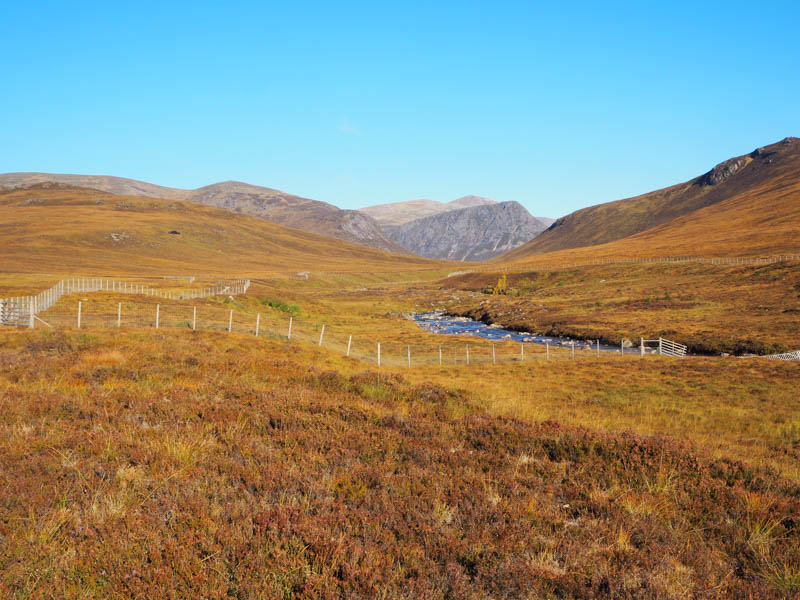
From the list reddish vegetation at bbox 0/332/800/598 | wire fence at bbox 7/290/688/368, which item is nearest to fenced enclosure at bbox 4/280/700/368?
wire fence at bbox 7/290/688/368

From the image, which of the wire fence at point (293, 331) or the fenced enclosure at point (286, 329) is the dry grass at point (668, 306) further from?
the fenced enclosure at point (286, 329)

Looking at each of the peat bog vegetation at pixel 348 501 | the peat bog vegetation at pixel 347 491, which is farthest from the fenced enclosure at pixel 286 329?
the peat bog vegetation at pixel 348 501

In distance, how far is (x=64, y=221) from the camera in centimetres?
18000

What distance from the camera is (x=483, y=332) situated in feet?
204

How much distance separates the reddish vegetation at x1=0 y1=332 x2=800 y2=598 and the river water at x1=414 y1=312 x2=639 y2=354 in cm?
4000

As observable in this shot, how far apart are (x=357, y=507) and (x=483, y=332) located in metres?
58.1

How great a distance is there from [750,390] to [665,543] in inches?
863

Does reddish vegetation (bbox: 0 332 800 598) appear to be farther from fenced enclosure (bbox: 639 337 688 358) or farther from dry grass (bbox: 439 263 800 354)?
dry grass (bbox: 439 263 800 354)

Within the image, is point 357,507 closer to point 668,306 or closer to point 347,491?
point 347,491

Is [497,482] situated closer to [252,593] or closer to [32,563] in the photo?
[252,593]

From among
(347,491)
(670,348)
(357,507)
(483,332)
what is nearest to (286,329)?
(483,332)

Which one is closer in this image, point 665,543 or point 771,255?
point 665,543

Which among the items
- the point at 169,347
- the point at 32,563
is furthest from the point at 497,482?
the point at 169,347

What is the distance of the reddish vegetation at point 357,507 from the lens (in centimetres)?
407
